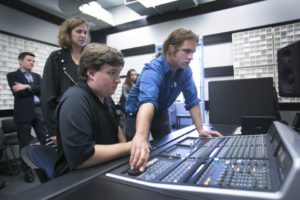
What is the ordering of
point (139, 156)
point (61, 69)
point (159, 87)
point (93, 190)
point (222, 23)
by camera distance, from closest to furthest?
point (93, 190) → point (139, 156) → point (159, 87) → point (61, 69) → point (222, 23)

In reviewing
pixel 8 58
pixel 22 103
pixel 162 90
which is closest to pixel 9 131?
pixel 22 103

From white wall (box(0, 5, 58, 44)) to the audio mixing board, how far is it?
3593mm

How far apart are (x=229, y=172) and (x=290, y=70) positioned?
765 millimetres

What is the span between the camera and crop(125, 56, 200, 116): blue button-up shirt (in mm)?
1086

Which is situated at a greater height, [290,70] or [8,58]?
[8,58]

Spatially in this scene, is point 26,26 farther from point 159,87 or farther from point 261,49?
point 261,49

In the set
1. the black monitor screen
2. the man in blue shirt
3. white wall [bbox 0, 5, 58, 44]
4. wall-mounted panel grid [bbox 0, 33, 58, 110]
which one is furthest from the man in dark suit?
the black monitor screen

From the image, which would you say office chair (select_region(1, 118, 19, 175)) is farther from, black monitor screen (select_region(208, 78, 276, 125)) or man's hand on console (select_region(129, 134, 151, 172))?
man's hand on console (select_region(129, 134, 151, 172))

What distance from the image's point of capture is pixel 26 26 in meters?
3.73

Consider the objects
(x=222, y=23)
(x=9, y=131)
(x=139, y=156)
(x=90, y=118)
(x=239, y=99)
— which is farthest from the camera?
(x=222, y=23)

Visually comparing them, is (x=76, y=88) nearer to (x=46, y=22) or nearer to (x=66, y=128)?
(x=66, y=128)

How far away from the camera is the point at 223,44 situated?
12.0 ft

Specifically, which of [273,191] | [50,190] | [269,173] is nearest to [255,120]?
[269,173]

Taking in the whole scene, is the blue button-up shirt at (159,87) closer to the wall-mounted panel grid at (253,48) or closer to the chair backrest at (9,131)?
the wall-mounted panel grid at (253,48)
